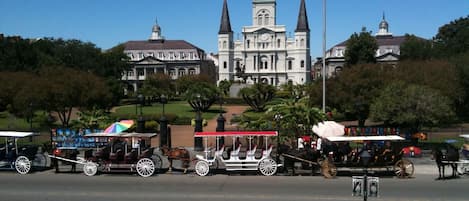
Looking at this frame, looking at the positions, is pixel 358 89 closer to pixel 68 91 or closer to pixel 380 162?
pixel 380 162

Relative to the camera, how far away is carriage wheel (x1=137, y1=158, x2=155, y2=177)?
17.5 meters

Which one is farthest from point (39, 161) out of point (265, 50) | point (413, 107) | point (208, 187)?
point (265, 50)

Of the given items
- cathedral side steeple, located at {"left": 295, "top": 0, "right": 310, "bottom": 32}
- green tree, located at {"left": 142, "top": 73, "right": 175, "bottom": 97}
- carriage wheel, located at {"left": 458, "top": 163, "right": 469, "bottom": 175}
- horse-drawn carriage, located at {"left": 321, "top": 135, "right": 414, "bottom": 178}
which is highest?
cathedral side steeple, located at {"left": 295, "top": 0, "right": 310, "bottom": 32}

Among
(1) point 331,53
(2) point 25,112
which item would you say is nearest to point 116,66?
(2) point 25,112

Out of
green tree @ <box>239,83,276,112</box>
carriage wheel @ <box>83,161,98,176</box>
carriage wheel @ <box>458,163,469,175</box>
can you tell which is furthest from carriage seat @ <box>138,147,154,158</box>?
green tree @ <box>239,83,276,112</box>

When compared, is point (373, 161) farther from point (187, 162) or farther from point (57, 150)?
point (57, 150)

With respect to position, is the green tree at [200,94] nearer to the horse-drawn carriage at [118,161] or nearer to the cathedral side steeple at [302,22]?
the horse-drawn carriage at [118,161]

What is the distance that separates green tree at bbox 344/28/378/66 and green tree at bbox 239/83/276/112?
26335 mm

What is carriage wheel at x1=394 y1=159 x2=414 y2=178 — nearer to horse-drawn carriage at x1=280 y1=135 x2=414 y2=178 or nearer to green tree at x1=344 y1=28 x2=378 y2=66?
horse-drawn carriage at x1=280 y1=135 x2=414 y2=178

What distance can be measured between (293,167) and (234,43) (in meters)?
118

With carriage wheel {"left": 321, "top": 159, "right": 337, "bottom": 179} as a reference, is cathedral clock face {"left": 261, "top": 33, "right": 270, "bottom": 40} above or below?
above

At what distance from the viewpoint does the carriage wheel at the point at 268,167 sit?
57.9 ft

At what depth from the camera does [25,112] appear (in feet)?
115

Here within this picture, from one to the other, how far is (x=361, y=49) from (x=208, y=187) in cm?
6864
